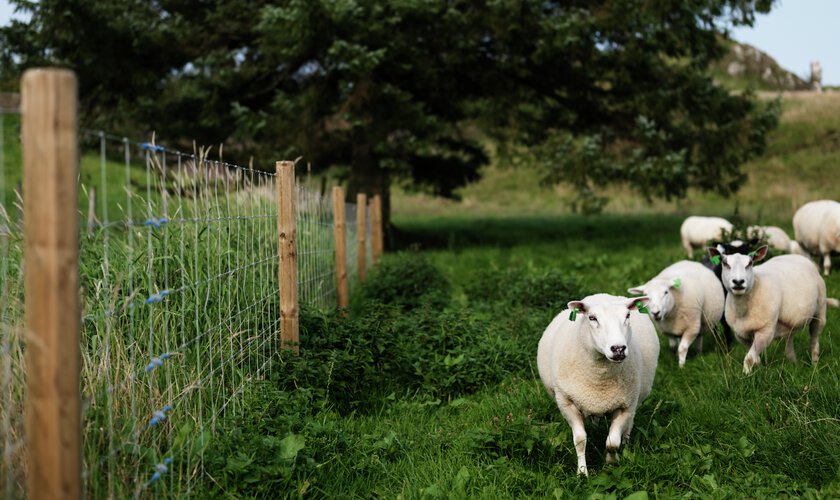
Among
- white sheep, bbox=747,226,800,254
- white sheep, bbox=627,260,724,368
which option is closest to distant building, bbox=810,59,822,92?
white sheep, bbox=747,226,800,254

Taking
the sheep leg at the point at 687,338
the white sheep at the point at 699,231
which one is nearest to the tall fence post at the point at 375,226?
the white sheep at the point at 699,231

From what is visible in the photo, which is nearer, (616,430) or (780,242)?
(616,430)

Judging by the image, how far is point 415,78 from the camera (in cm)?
1691

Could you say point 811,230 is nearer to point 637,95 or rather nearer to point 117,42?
point 637,95

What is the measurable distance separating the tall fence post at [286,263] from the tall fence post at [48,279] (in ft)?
11.5

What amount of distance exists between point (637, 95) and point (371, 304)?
1120cm

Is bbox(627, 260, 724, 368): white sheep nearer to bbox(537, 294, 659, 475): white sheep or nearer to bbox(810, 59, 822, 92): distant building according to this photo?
bbox(537, 294, 659, 475): white sheep

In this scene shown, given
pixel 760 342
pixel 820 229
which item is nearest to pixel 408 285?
pixel 760 342

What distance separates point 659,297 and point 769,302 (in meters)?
0.94

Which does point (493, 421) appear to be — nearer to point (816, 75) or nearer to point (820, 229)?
point (820, 229)

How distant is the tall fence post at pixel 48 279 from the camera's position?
225 cm

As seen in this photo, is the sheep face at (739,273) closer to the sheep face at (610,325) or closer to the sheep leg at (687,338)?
the sheep leg at (687,338)

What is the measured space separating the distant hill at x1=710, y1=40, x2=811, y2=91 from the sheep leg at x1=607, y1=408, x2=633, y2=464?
5857 cm

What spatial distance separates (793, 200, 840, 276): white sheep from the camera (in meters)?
10.7
